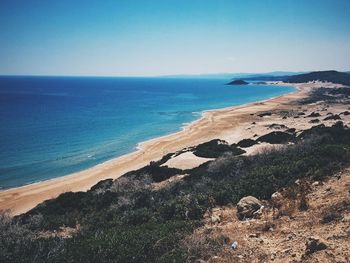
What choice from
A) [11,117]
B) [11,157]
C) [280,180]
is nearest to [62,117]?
[11,117]

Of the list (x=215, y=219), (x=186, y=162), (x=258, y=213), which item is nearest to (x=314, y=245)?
(x=258, y=213)

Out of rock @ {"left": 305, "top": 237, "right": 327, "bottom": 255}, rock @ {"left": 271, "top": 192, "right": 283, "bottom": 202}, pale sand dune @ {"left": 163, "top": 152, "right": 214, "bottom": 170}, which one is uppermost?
rock @ {"left": 305, "top": 237, "right": 327, "bottom": 255}

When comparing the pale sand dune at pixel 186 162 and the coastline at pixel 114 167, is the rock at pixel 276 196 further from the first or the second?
the coastline at pixel 114 167

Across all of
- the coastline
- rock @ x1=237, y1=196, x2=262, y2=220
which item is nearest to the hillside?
rock @ x1=237, y1=196, x2=262, y2=220

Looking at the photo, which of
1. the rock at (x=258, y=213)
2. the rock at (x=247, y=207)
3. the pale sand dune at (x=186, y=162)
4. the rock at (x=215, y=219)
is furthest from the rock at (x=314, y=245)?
the pale sand dune at (x=186, y=162)

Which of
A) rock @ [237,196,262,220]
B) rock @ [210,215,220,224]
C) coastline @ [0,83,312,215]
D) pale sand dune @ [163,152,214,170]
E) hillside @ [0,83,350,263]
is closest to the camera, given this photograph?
hillside @ [0,83,350,263]

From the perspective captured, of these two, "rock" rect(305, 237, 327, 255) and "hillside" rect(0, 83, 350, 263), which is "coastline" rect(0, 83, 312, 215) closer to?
"hillside" rect(0, 83, 350, 263)

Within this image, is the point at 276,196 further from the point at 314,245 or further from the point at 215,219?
the point at 314,245

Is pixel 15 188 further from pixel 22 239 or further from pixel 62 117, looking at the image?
A: pixel 62 117

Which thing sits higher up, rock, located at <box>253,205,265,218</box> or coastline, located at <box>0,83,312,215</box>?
rock, located at <box>253,205,265,218</box>
